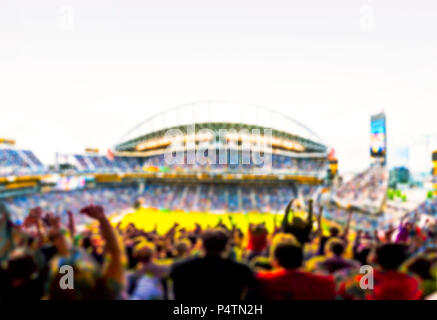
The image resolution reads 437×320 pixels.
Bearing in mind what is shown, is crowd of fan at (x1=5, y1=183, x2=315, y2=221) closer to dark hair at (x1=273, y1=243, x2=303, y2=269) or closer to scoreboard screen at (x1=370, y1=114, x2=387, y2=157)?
scoreboard screen at (x1=370, y1=114, x2=387, y2=157)

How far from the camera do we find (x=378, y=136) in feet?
135

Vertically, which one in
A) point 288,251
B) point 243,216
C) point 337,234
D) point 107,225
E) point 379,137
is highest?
point 379,137

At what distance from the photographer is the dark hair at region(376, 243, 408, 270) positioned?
133 inches

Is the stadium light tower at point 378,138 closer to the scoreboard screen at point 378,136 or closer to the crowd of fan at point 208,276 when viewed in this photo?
the scoreboard screen at point 378,136

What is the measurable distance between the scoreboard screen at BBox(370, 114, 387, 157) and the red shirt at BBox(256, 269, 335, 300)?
41.4 meters

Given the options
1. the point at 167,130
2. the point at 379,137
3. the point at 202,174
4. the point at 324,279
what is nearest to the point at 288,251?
the point at 324,279

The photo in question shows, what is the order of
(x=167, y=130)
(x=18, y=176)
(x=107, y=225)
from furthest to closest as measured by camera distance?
(x=167, y=130) < (x=18, y=176) < (x=107, y=225)

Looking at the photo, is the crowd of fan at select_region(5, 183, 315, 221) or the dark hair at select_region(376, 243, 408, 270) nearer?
the dark hair at select_region(376, 243, 408, 270)

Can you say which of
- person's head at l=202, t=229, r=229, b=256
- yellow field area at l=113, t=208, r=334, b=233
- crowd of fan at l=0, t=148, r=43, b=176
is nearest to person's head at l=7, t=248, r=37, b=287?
person's head at l=202, t=229, r=229, b=256

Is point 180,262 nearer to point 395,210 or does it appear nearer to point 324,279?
point 324,279

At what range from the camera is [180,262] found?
118 inches

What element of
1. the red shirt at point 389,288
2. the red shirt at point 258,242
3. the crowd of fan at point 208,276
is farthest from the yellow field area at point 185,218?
the red shirt at point 389,288

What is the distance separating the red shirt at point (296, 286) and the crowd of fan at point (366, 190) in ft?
71.5
